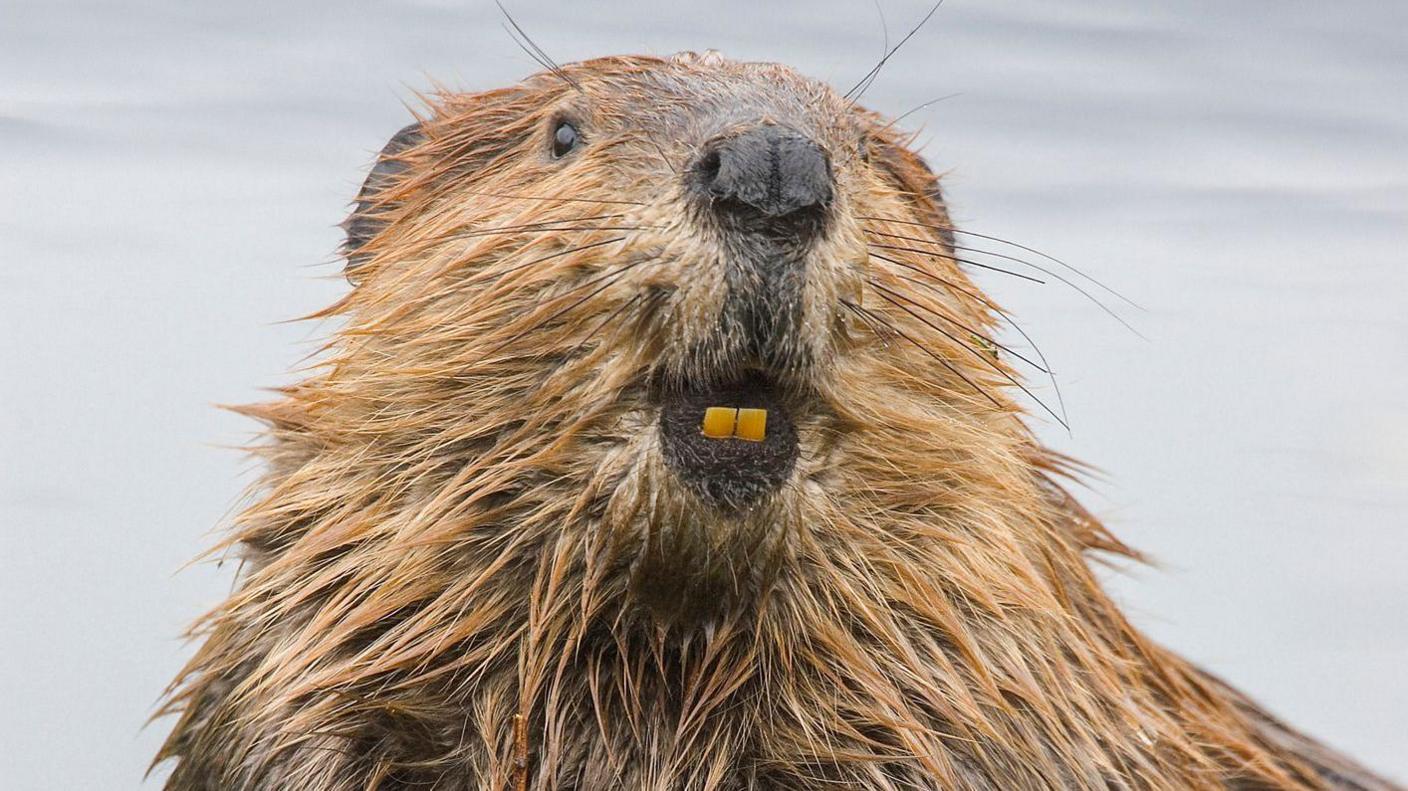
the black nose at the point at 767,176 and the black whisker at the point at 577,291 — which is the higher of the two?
the black nose at the point at 767,176

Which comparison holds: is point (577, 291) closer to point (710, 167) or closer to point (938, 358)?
point (710, 167)

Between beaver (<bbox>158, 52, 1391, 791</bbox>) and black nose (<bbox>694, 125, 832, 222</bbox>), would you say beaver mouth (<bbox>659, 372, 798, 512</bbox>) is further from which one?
black nose (<bbox>694, 125, 832, 222</bbox>)

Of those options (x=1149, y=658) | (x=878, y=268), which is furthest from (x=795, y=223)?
(x=1149, y=658)

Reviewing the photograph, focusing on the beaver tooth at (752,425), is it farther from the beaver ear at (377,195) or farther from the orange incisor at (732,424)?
the beaver ear at (377,195)

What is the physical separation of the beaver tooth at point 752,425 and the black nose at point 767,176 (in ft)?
0.79

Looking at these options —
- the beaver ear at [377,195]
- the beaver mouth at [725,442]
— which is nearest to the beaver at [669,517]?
the beaver mouth at [725,442]

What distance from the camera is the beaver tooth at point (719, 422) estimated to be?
6.24 ft

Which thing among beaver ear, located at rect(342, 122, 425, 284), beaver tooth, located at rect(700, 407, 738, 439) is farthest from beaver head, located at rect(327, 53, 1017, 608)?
beaver ear, located at rect(342, 122, 425, 284)

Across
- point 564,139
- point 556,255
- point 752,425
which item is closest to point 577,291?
point 556,255

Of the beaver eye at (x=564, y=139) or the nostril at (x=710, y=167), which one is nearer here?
the nostril at (x=710, y=167)

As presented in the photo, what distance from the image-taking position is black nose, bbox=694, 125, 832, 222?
1.81 m

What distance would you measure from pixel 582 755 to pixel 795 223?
0.75 metres

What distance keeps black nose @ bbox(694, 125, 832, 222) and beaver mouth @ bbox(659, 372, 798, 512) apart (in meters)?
0.22

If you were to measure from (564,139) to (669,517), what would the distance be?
28.5 inches
